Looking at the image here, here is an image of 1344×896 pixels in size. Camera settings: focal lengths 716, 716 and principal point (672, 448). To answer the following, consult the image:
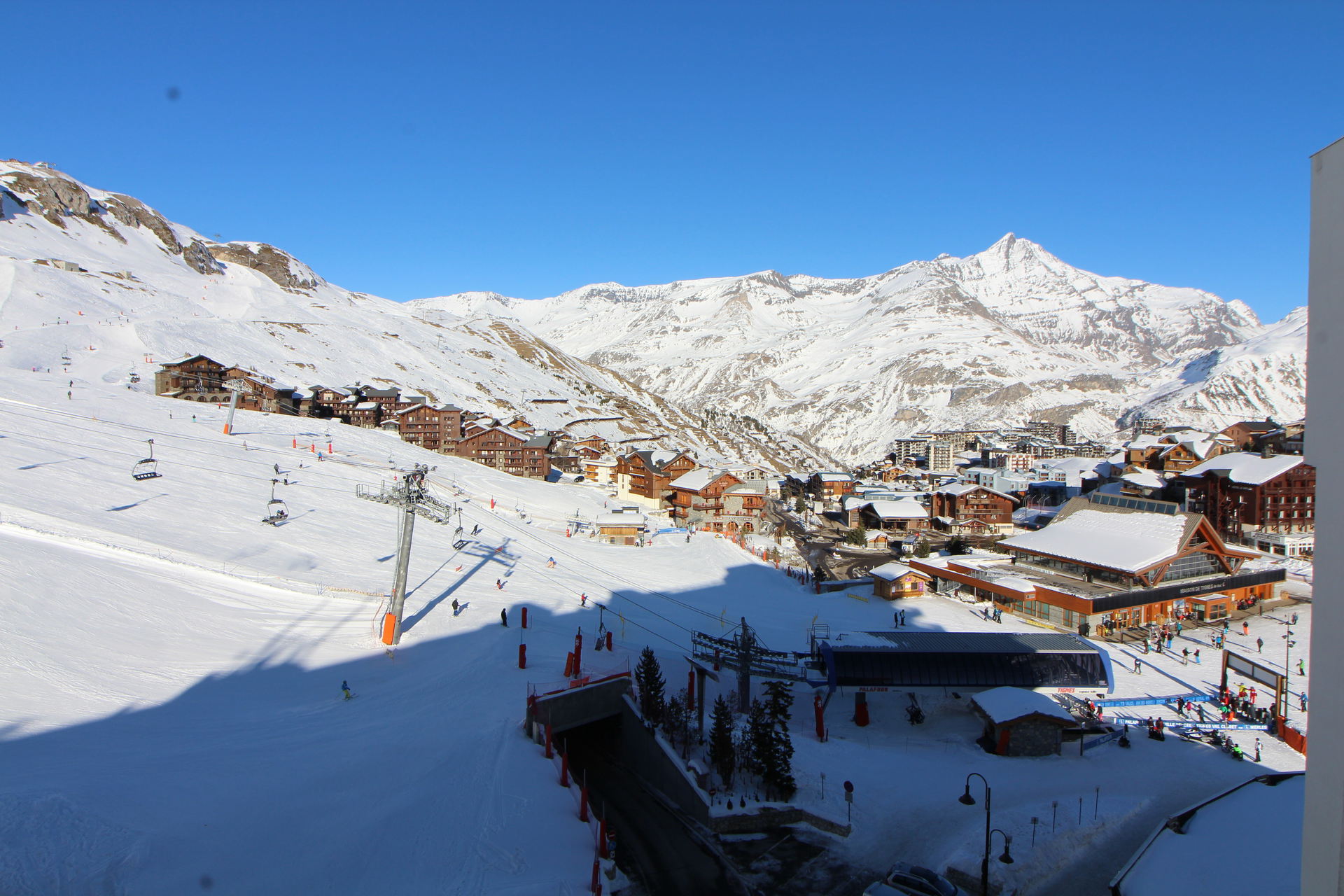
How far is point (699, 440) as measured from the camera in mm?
135375

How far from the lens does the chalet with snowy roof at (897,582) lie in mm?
40500

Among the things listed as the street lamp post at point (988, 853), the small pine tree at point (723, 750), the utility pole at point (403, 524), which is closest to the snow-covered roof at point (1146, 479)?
the street lamp post at point (988, 853)

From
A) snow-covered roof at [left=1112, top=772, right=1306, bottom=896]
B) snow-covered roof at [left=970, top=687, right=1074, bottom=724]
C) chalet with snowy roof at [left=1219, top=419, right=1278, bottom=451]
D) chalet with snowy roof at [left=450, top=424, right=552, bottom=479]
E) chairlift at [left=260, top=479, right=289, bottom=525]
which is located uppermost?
chalet with snowy roof at [left=1219, top=419, right=1278, bottom=451]

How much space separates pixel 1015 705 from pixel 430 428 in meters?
70.1

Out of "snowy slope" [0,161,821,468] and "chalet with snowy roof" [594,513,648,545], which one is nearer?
"chalet with snowy roof" [594,513,648,545]

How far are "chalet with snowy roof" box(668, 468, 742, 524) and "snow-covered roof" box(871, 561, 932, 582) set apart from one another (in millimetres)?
23108

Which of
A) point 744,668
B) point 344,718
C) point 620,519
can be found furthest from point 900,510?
point 344,718

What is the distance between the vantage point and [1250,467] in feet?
185

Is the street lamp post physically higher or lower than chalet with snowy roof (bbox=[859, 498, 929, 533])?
lower

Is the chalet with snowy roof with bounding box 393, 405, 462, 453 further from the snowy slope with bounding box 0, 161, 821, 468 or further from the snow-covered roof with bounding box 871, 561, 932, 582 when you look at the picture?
the snow-covered roof with bounding box 871, 561, 932, 582

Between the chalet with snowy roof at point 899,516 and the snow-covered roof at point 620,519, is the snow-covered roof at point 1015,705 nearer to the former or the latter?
the snow-covered roof at point 620,519

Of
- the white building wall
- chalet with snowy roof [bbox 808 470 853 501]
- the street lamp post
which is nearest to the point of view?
the white building wall

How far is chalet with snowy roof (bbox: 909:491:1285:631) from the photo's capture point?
1411 inches

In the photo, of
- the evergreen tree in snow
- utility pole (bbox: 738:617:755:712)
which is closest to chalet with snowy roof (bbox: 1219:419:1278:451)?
utility pole (bbox: 738:617:755:712)
